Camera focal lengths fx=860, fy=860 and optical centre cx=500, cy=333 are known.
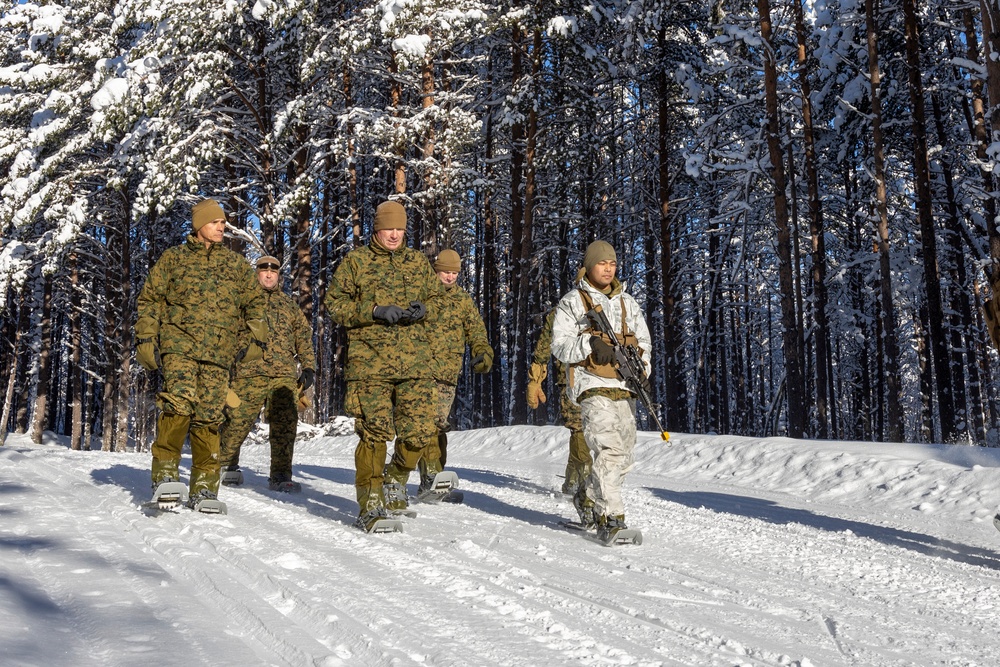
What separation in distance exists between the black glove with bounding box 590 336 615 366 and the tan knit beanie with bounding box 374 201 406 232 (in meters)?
1.54

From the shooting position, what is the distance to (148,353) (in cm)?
588

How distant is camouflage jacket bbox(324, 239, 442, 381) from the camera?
5723 mm

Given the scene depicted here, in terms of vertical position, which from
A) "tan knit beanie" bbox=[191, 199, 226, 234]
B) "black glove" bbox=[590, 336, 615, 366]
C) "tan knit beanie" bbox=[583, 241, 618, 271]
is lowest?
"black glove" bbox=[590, 336, 615, 366]

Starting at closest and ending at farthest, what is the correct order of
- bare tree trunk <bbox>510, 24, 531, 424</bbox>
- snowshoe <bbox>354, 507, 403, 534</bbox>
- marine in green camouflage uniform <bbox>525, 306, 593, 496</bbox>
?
snowshoe <bbox>354, 507, 403, 534</bbox>, marine in green camouflage uniform <bbox>525, 306, 593, 496</bbox>, bare tree trunk <bbox>510, 24, 531, 424</bbox>

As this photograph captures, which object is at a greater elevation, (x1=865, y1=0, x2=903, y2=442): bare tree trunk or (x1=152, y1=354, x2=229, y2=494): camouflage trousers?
(x1=865, y1=0, x2=903, y2=442): bare tree trunk

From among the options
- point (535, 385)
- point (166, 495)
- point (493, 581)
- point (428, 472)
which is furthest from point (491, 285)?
point (493, 581)

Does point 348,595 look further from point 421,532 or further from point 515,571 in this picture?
point 421,532

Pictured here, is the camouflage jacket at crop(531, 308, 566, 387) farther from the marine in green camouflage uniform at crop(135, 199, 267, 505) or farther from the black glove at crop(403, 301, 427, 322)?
the marine in green camouflage uniform at crop(135, 199, 267, 505)

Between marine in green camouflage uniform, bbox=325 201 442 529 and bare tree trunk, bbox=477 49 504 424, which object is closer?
marine in green camouflage uniform, bbox=325 201 442 529

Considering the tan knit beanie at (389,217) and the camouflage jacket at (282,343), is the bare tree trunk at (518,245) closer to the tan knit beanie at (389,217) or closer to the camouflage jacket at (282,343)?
the camouflage jacket at (282,343)

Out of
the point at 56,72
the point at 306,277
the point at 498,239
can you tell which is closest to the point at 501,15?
the point at 306,277

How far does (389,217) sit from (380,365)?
3.37 ft

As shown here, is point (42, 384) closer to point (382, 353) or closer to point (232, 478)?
point (232, 478)

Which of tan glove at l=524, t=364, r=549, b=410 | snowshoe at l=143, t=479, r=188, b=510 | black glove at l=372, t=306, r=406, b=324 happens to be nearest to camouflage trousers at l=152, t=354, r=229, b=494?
snowshoe at l=143, t=479, r=188, b=510
